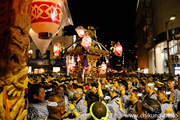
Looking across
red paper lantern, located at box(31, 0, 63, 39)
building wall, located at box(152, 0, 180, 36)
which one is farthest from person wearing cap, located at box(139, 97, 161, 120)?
building wall, located at box(152, 0, 180, 36)

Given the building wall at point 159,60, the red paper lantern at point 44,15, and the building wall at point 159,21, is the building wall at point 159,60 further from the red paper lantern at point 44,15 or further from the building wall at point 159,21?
the red paper lantern at point 44,15

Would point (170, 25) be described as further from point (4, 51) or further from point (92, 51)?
point (4, 51)

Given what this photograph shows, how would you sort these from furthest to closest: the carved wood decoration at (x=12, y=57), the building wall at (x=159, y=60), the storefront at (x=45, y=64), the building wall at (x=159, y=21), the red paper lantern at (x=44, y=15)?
the storefront at (x=45, y=64) → the building wall at (x=159, y=60) → the building wall at (x=159, y=21) → the red paper lantern at (x=44, y=15) → the carved wood decoration at (x=12, y=57)

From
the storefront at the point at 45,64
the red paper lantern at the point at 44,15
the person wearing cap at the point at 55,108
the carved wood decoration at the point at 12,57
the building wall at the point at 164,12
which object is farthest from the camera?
the storefront at the point at 45,64

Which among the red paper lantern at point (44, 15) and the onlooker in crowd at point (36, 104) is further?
the onlooker in crowd at point (36, 104)

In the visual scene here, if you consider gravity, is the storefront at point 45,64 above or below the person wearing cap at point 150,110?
above

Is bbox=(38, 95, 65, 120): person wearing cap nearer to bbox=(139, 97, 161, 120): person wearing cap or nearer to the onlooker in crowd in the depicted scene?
the onlooker in crowd

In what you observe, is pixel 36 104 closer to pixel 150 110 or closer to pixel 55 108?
pixel 55 108

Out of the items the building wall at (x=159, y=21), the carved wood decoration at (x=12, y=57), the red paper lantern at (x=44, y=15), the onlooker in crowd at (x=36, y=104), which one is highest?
the building wall at (x=159, y=21)

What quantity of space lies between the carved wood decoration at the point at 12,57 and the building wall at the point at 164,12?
30252 millimetres

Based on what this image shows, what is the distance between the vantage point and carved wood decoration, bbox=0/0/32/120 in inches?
57.6

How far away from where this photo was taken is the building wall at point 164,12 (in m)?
26.5

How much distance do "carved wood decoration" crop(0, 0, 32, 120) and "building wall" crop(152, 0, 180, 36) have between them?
99.3 ft

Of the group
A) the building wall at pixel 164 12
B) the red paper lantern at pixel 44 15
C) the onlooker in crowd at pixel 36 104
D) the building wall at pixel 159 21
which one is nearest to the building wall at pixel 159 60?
the building wall at pixel 159 21
